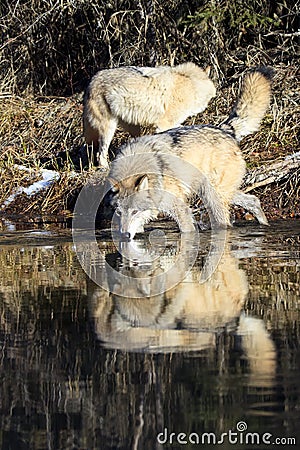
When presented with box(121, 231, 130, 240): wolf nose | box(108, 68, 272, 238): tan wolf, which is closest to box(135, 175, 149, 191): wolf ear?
box(108, 68, 272, 238): tan wolf

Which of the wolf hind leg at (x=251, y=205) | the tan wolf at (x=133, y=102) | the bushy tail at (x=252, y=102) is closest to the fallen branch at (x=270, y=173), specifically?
the wolf hind leg at (x=251, y=205)

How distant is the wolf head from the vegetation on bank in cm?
247

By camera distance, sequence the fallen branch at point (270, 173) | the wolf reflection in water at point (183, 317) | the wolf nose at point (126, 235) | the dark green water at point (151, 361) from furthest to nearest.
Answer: the fallen branch at point (270, 173) → the wolf nose at point (126, 235) → the wolf reflection in water at point (183, 317) → the dark green water at point (151, 361)

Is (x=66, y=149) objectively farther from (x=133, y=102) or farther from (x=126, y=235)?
(x=126, y=235)

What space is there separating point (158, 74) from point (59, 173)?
2.17m

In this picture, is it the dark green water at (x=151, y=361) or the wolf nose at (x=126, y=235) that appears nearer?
the dark green water at (x=151, y=361)

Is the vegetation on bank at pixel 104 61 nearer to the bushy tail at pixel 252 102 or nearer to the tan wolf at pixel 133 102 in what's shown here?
the tan wolf at pixel 133 102

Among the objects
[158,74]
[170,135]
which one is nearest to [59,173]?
[158,74]

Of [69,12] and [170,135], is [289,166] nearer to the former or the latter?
[170,135]

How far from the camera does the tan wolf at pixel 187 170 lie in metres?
8.24

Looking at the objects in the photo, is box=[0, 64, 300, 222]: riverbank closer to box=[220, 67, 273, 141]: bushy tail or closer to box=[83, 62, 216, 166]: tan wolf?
box=[83, 62, 216, 166]: tan wolf

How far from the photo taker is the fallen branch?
10.4 metres

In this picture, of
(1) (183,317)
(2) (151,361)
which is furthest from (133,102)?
(2) (151,361)

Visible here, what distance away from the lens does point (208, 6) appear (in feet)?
44.2
